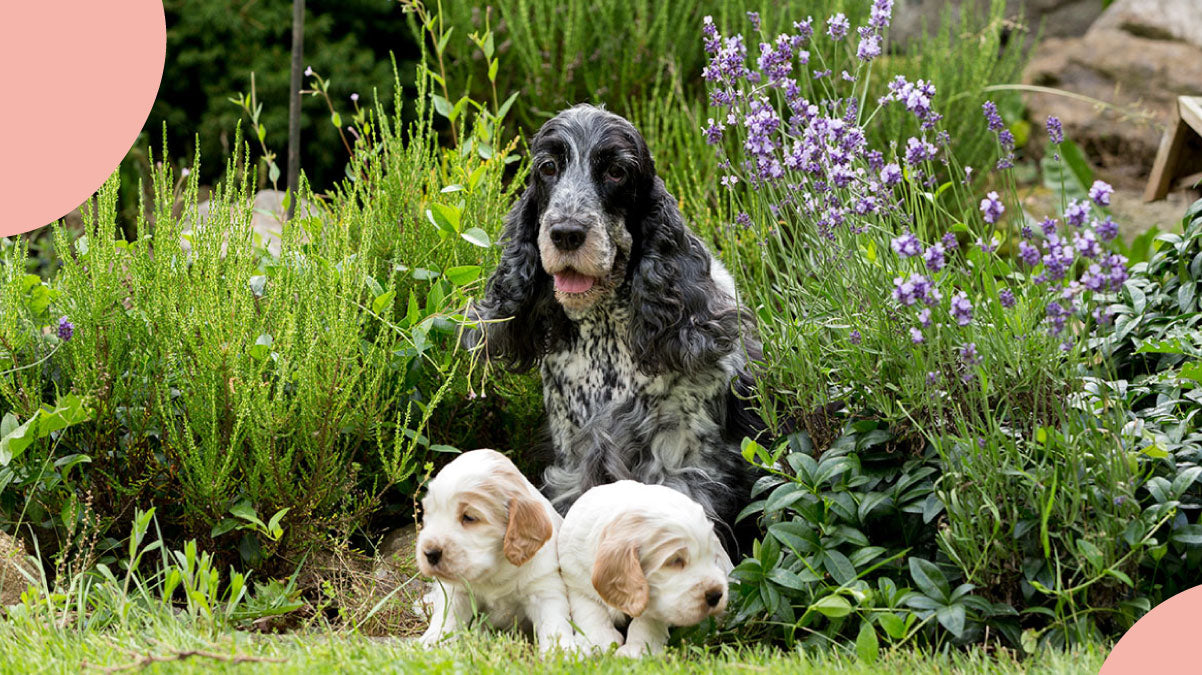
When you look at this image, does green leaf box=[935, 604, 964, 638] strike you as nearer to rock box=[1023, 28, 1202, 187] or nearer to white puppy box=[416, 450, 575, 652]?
white puppy box=[416, 450, 575, 652]

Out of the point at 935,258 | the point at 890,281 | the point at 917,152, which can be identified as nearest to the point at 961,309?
the point at 935,258

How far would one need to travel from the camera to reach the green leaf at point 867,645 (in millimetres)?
3057

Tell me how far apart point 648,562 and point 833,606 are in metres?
0.49

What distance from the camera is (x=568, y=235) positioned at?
11.7 feet

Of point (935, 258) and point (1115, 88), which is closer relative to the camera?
point (935, 258)

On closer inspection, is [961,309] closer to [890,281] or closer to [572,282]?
[890,281]

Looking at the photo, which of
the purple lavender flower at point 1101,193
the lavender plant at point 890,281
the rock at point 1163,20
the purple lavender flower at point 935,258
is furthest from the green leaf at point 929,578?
the rock at point 1163,20

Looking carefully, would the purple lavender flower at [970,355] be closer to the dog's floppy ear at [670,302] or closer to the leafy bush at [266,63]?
the dog's floppy ear at [670,302]

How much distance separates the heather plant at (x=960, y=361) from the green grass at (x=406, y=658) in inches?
5.0

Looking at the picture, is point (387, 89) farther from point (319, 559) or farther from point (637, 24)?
point (319, 559)

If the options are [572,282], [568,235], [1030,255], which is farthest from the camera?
[572,282]

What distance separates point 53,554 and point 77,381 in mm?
646

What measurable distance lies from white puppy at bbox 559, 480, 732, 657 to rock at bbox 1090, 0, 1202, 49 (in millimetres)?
8057

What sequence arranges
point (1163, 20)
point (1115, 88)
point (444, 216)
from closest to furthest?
point (444, 216), point (1115, 88), point (1163, 20)
